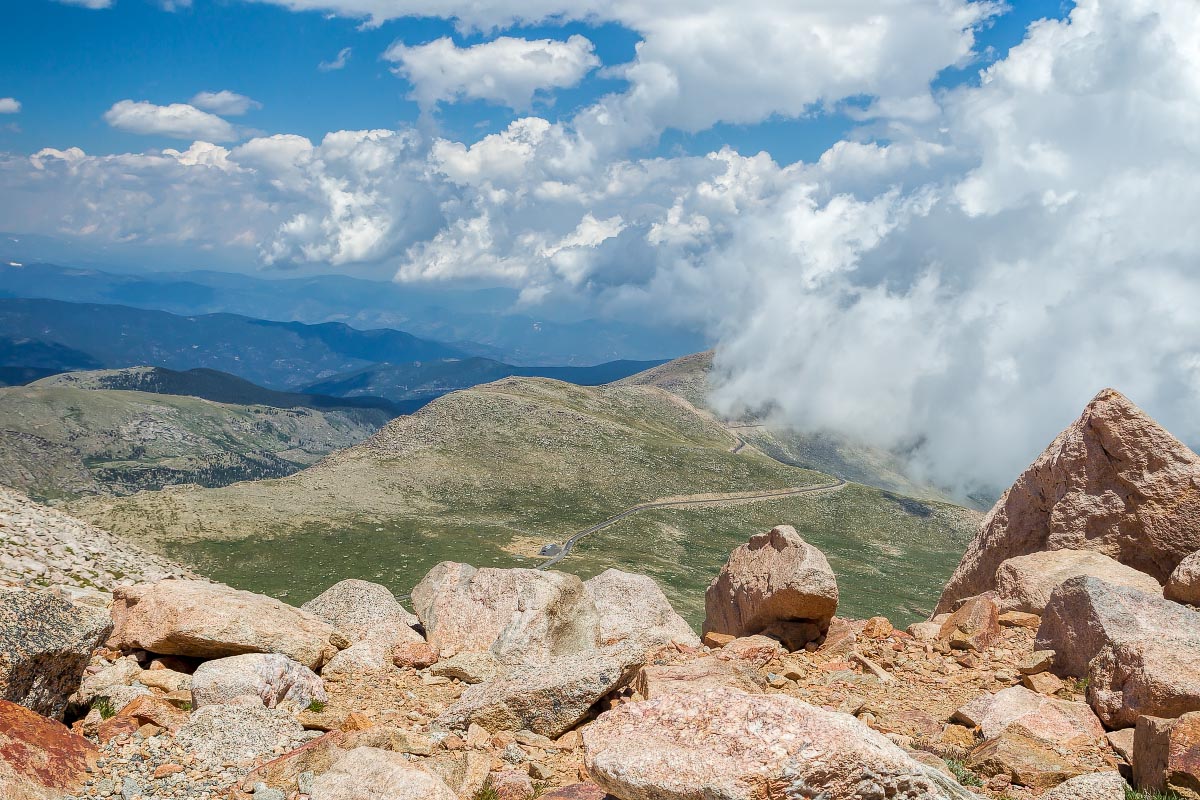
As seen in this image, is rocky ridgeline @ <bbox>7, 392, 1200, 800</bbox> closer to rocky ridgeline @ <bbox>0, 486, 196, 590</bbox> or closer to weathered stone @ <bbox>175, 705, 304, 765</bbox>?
weathered stone @ <bbox>175, 705, 304, 765</bbox>

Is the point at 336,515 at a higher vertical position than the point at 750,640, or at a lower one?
lower

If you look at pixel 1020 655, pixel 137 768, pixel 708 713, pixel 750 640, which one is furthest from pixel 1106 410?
pixel 137 768

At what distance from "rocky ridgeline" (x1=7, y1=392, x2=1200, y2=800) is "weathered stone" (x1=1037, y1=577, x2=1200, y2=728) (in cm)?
5

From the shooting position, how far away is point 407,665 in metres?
20.7

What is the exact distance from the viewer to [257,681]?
16.7 m

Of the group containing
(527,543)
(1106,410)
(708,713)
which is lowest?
(527,543)

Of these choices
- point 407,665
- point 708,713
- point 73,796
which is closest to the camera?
point 708,713

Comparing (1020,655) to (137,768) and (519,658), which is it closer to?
(519,658)

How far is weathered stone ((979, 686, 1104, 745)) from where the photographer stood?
1407 cm

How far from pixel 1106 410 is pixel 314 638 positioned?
84.8 ft

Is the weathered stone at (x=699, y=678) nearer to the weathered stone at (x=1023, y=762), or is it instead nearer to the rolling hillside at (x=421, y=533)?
the weathered stone at (x=1023, y=762)

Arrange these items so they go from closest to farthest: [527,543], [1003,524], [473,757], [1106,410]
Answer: [473,757] < [1106,410] < [1003,524] < [527,543]

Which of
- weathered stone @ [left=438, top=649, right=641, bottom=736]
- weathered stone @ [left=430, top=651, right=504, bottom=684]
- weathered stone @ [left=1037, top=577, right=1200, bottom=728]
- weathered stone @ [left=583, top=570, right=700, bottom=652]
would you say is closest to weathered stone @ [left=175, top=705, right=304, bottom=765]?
weathered stone @ [left=438, top=649, right=641, bottom=736]

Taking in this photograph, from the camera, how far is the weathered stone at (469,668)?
64.5 feet
